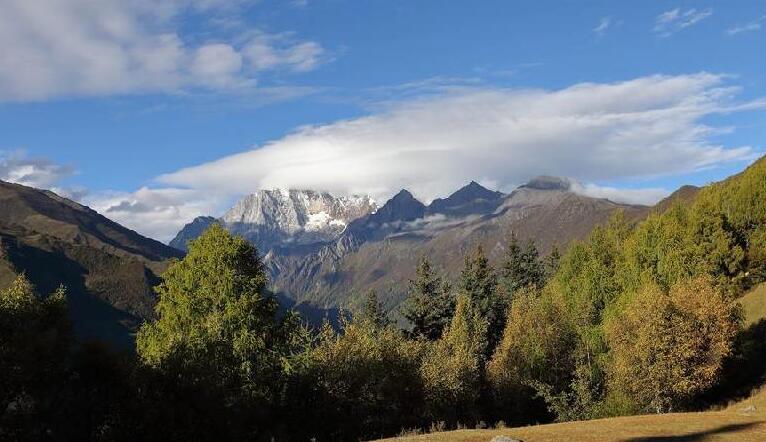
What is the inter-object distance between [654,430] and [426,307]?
204 ft

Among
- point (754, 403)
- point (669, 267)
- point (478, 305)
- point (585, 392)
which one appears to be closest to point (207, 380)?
point (585, 392)

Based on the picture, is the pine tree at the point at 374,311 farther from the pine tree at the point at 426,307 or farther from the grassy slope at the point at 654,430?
the grassy slope at the point at 654,430

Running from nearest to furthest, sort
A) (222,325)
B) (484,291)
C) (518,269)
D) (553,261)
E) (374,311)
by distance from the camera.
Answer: (222,325), (374,311), (484,291), (518,269), (553,261)

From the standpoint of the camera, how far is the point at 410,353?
58000 mm

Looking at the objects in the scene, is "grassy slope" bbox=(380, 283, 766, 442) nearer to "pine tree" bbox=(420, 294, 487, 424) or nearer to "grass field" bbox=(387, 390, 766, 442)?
"grass field" bbox=(387, 390, 766, 442)

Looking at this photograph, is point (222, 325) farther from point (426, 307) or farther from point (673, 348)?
point (426, 307)

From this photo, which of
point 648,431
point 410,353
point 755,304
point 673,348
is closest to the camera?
point 648,431

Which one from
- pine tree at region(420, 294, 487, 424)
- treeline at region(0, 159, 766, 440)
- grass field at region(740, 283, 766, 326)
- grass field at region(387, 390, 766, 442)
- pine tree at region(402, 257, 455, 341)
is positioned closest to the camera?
treeline at region(0, 159, 766, 440)

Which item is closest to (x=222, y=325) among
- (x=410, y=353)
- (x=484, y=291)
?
(x=410, y=353)

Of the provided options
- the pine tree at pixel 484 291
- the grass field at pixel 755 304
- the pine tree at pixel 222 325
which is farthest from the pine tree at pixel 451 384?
the pine tree at pixel 484 291

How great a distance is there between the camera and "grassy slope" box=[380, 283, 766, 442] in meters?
35.4

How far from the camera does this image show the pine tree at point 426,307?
99.7 m

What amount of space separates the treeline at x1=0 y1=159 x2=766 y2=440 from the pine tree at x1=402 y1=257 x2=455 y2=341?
27 cm

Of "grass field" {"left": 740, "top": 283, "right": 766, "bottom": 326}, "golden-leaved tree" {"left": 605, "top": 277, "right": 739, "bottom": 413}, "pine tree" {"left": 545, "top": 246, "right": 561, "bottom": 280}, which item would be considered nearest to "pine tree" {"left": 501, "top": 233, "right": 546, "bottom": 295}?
"pine tree" {"left": 545, "top": 246, "right": 561, "bottom": 280}
